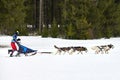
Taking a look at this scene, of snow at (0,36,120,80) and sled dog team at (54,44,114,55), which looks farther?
sled dog team at (54,44,114,55)

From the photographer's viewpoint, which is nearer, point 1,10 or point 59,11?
point 1,10

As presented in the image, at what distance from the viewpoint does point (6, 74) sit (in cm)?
1372

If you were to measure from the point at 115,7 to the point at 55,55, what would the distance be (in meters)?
20.7

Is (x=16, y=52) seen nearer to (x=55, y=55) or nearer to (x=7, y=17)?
(x=55, y=55)

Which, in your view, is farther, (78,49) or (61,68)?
Answer: (78,49)

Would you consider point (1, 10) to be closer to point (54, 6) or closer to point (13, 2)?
point (13, 2)

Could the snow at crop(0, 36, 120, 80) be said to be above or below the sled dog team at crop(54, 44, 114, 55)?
below

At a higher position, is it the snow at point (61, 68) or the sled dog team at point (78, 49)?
the sled dog team at point (78, 49)

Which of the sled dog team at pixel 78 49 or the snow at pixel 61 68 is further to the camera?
the sled dog team at pixel 78 49

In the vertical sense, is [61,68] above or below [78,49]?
below

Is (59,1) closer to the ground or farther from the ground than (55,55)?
farther from the ground

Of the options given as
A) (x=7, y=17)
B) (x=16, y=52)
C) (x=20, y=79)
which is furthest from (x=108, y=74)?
(x=7, y=17)

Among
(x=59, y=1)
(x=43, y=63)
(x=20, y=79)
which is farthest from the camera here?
(x=59, y=1)

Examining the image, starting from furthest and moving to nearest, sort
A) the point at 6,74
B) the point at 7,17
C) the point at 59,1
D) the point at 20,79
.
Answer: the point at 59,1
the point at 7,17
the point at 6,74
the point at 20,79
